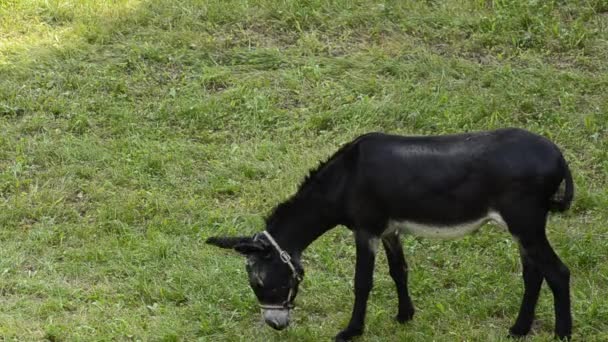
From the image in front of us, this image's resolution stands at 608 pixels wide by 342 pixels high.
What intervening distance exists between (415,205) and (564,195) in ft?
3.18

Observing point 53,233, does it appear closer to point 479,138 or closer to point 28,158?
point 28,158

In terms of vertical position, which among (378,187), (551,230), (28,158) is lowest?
(28,158)

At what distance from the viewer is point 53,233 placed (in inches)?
346

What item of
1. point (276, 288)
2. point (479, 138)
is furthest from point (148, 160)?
point (479, 138)

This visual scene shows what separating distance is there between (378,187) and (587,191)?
2939 mm

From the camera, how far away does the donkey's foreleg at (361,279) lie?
695 cm

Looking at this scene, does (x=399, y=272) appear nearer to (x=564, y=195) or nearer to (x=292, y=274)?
(x=292, y=274)

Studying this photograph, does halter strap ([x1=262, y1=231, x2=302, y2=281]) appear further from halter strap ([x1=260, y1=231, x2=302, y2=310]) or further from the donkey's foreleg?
the donkey's foreleg

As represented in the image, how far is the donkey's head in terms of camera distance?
22.6 feet

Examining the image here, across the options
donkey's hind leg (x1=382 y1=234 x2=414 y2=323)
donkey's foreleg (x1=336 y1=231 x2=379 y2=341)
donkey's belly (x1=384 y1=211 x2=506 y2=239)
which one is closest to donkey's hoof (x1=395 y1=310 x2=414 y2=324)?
donkey's hind leg (x1=382 y1=234 x2=414 y2=323)

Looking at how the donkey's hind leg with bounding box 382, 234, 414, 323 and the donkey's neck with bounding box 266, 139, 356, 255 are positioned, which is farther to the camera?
the donkey's hind leg with bounding box 382, 234, 414, 323

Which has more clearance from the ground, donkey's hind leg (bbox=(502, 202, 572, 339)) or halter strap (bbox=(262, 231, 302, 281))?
donkey's hind leg (bbox=(502, 202, 572, 339))

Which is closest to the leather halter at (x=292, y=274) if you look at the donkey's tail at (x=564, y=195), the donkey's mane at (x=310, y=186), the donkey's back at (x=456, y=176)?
the donkey's mane at (x=310, y=186)

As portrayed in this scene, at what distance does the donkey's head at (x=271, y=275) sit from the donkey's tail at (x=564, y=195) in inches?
69.8
